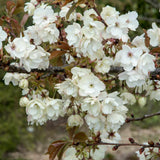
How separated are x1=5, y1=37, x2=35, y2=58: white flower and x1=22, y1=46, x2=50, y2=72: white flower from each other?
0.05ft

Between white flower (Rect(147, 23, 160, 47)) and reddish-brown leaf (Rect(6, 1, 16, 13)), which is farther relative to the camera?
reddish-brown leaf (Rect(6, 1, 16, 13))

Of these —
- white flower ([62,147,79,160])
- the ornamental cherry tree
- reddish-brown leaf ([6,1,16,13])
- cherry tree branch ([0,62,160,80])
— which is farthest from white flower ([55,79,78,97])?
reddish-brown leaf ([6,1,16,13])

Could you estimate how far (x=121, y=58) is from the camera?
3.09 feet

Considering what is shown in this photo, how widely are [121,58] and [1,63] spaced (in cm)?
39

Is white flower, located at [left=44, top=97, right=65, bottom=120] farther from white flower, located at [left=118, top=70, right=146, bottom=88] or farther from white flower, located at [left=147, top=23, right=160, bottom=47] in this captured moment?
white flower, located at [left=147, top=23, right=160, bottom=47]

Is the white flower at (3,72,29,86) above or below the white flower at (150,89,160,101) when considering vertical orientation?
above

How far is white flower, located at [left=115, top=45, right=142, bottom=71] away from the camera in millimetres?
925

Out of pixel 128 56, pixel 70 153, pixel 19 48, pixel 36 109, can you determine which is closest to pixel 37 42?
pixel 19 48

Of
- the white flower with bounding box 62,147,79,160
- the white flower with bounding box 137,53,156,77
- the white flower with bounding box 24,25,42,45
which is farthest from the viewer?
the white flower with bounding box 62,147,79,160

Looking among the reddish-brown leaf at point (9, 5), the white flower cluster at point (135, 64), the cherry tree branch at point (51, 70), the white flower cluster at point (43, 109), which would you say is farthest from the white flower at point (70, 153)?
the reddish-brown leaf at point (9, 5)

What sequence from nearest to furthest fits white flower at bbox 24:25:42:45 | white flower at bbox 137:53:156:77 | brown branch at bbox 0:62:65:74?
1. white flower at bbox 137:53:156:77
2. brown branch at bbox 0:62:65:74
3. white flower at bbox 24:25:42:45

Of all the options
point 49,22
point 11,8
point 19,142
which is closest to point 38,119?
point 49,22

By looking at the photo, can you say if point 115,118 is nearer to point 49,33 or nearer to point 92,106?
point 92,106

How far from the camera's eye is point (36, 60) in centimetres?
103
